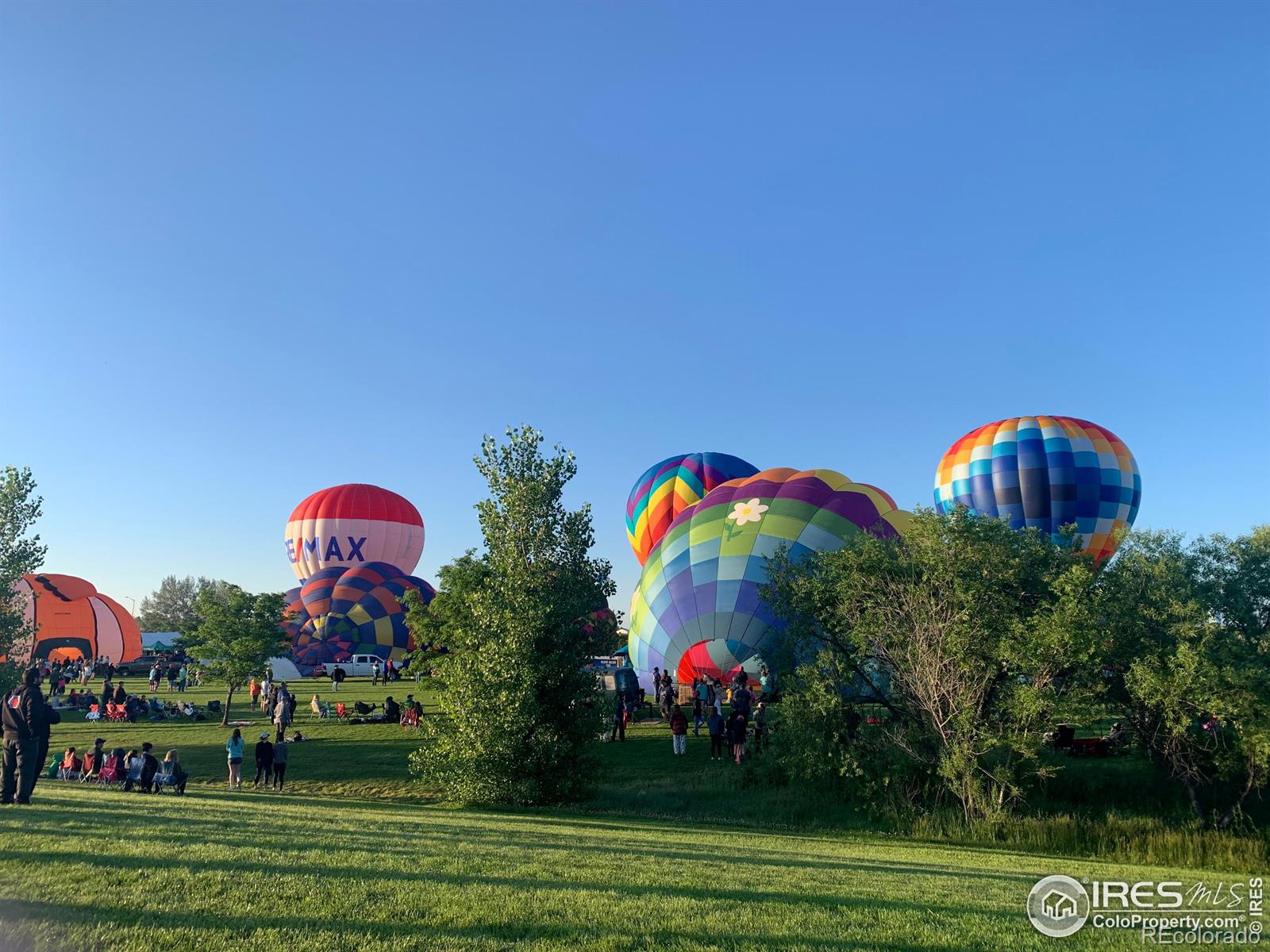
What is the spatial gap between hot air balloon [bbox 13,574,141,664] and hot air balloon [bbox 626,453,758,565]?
39.7 m

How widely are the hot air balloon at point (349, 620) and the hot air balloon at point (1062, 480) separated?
36644mm

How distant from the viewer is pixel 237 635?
31.8 metres

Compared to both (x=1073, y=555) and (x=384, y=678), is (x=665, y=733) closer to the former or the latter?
(x=1073, y=555)

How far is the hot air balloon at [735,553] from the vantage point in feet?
97.4

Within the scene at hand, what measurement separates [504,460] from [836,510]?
14.7 metres

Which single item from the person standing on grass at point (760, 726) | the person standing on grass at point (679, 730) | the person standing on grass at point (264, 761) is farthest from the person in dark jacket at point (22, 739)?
the person standing on grass at point (760, 726)

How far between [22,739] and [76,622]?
Result: 56.6 metres

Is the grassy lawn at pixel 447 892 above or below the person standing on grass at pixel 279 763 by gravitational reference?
above

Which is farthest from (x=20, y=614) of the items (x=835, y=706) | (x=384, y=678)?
(x=835, y=706)

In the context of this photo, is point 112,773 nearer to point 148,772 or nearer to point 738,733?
point 148,772

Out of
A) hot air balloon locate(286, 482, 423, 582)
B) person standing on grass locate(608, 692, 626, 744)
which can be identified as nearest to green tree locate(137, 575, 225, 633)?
hot air balloon locate(286, 482, 423, 582)

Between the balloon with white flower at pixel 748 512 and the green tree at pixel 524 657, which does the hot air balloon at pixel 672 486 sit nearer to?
the balloon with white flower at pixel 748 512

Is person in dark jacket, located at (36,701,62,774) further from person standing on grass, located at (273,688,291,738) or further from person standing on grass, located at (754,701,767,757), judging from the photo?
person standing on grass, located at (754,701,767,757)

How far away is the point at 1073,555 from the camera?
815 inches
